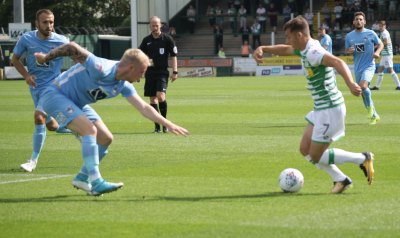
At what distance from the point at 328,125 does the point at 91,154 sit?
2725 mm

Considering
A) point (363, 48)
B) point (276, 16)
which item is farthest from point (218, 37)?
point (363, 48)

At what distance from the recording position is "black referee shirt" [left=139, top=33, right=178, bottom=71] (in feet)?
67.7

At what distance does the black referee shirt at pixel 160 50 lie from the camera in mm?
20641

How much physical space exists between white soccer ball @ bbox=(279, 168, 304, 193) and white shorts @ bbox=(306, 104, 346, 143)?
468mm

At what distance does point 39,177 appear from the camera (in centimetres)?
1290

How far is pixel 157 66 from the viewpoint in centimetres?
2062

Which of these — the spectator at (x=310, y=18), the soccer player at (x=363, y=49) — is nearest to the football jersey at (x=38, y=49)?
the soccer player at (x=363, y=49)

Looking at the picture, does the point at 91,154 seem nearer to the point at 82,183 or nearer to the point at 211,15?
the point at 82,183

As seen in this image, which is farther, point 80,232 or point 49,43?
point 49,43

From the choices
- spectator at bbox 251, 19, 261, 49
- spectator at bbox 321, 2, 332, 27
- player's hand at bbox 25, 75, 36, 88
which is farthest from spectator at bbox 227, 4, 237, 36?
player's hand at bbox 25, 75, 36, 88

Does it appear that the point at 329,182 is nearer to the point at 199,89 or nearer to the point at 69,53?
the point at 69,53

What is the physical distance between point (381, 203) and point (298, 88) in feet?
87.1

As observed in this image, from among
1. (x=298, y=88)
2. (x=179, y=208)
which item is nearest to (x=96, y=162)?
(x=179, y=208)

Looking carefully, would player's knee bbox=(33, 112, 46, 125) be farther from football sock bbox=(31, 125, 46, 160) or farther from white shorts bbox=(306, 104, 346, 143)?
white shorts bbox=(306, 104, 346, 143)
